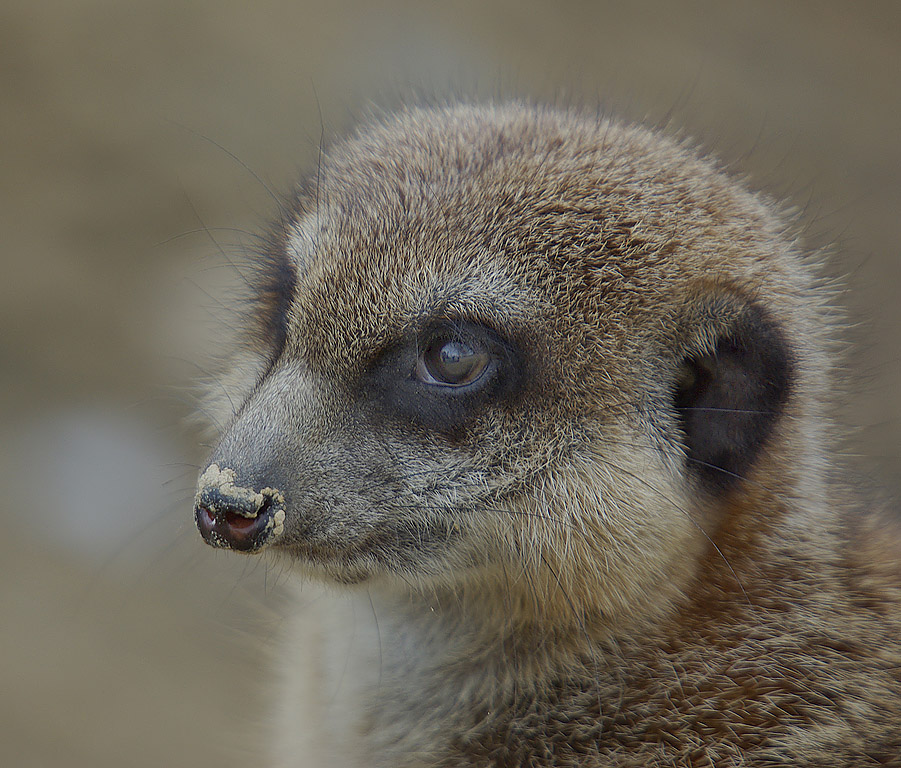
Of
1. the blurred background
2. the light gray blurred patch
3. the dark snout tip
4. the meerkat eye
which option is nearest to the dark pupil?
the meerkat eye

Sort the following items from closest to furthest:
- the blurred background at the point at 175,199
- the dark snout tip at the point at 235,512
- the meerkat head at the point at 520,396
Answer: the dark snout tip at the point at 235,512 < the meerkat head at the point at 520,396 < the blurred background at the point at 175,199

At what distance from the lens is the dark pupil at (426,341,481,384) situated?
7.73 ft

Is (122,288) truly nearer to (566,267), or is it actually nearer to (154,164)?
(154,164)

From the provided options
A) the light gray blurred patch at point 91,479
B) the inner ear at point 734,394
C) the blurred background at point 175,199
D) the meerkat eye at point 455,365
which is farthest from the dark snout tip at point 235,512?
the light gray blurred patch at point 91,479

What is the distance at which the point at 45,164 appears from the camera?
7578mm

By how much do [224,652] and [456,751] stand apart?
3.68 meters

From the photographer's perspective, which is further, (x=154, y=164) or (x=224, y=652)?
(x=154, y=164)

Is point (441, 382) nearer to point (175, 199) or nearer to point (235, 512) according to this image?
point (235, 512)

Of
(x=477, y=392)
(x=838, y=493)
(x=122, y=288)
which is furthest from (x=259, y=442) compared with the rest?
(x=122, y=288)

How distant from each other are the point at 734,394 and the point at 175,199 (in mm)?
6263

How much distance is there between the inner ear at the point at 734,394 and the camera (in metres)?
2.39

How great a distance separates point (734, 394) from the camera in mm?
2418

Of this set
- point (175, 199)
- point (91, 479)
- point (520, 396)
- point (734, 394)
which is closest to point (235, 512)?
point (520, 396)

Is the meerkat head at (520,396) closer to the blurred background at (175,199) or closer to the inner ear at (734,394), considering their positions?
the inner ear at (734,394)
